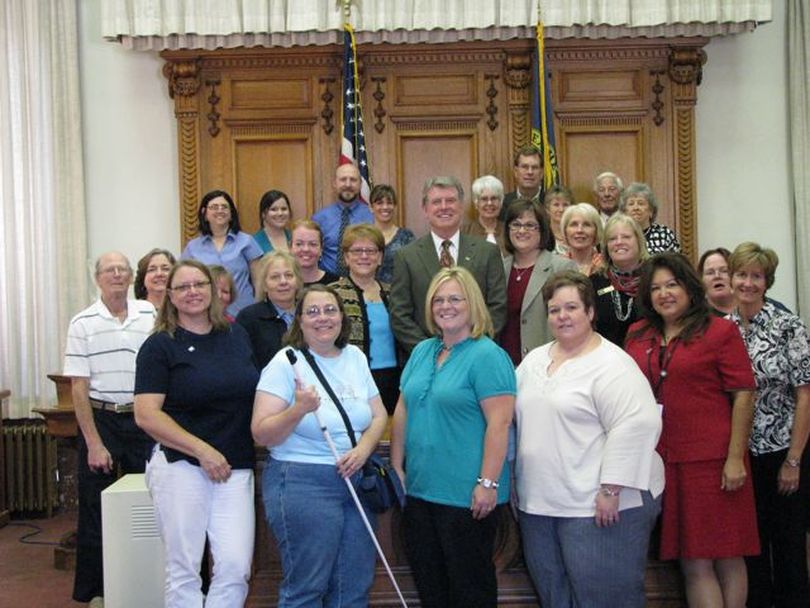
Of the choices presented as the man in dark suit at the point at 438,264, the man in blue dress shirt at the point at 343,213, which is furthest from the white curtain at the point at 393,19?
the man in dark suit at the point at 438,264

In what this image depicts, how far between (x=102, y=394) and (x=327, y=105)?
2.94m

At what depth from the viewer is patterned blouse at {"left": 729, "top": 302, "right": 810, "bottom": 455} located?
3.73 metres

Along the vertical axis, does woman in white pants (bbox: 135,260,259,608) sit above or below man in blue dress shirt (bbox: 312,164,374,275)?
below

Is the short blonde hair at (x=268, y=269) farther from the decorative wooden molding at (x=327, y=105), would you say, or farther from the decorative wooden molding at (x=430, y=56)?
the decorative wooden molding at (x=430, y=56)

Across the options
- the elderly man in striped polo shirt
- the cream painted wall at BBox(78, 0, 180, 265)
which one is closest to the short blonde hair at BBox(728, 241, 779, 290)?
the elderly man in striped polo shirt

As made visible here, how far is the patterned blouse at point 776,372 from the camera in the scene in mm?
3732

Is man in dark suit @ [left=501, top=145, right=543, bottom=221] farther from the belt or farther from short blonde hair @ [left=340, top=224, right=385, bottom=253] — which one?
the belt

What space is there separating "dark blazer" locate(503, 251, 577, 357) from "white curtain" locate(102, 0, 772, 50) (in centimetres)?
251

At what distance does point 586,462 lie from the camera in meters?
3.12

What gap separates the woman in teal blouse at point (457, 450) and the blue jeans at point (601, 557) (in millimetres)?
223

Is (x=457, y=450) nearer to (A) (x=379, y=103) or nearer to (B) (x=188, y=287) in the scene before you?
(B) (x=188, y=287)

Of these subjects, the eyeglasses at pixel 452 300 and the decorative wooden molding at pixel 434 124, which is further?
the decorative wooden molding at pixel 434 124

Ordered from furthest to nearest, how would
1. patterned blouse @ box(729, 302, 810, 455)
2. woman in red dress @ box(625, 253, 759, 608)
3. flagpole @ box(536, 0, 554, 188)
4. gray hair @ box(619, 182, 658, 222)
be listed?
flagpole @ box(536, 0, 554, 188) → gray hair @ box(619, 182, 658, 222) → patterned blouse @ box(729, 302, 810, 455) → woman in red dress @ box(625, 253, 759, 608)

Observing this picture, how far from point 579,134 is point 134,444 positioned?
3.72 m
